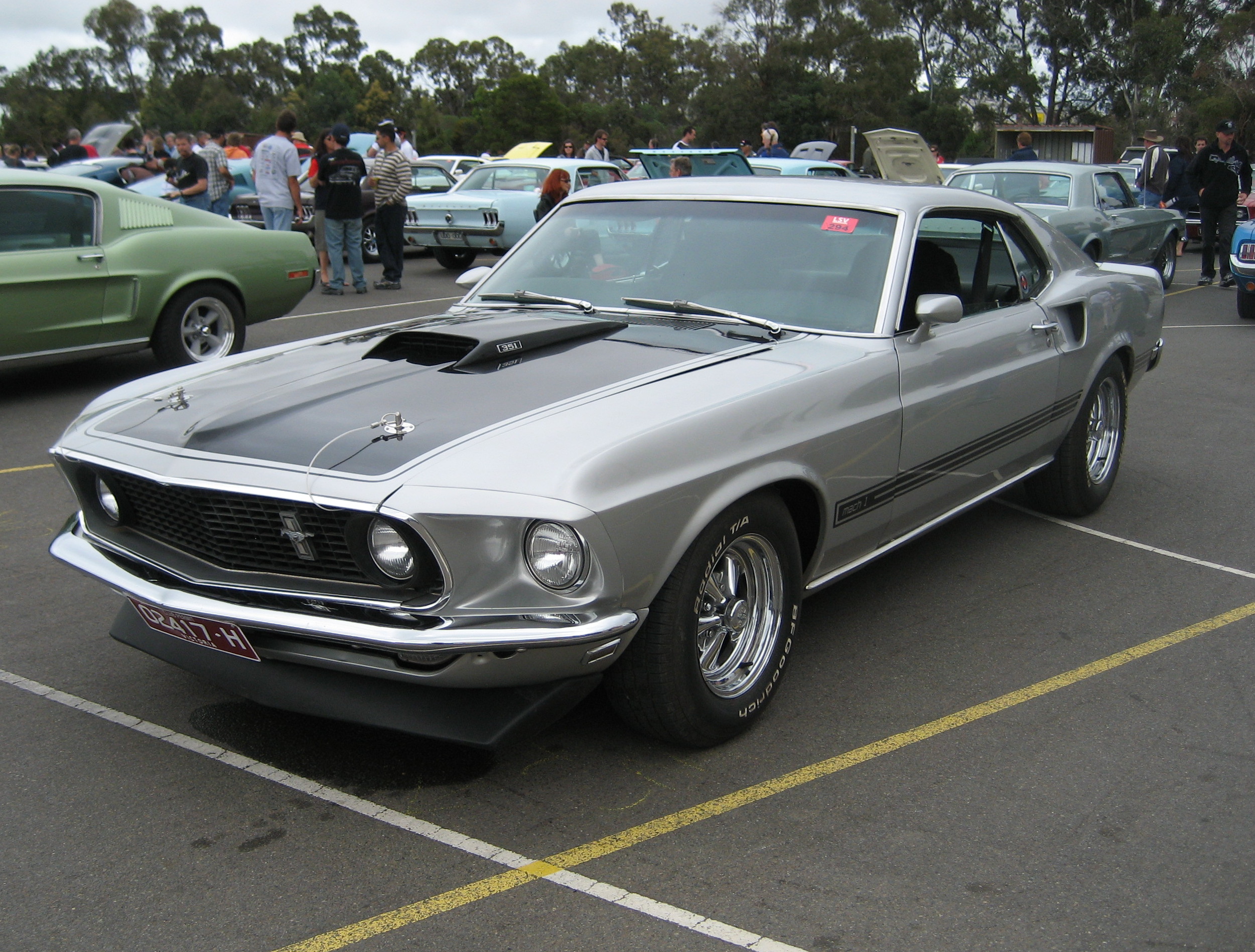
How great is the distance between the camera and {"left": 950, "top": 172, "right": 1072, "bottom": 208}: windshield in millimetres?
11922

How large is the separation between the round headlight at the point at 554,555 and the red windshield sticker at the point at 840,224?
1.97 m

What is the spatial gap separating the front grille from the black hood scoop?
855mm

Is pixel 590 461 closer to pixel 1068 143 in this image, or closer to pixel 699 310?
pixel 699 310

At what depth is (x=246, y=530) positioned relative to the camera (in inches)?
118

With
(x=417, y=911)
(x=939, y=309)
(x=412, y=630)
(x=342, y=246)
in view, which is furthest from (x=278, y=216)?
(x=417, y=911)

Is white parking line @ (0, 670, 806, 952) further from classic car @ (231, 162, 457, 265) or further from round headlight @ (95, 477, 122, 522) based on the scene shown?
classic car @ (231, 162, 457, 265)

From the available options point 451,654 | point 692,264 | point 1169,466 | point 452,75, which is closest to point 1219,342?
point 1169,466

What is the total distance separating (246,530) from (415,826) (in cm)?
88

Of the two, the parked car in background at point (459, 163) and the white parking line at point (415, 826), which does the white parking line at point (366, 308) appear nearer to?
the white parking line at point (415, 826)

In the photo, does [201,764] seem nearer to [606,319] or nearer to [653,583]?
[653,583]

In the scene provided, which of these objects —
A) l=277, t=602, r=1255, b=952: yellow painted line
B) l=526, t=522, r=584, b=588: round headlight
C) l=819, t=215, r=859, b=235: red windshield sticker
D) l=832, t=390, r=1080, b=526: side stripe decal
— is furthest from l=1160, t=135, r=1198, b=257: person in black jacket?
l=526, t=522, r=584, b=588: round headlight

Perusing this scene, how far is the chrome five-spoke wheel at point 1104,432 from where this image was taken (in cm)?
558

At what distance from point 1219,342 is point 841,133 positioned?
43.5 m

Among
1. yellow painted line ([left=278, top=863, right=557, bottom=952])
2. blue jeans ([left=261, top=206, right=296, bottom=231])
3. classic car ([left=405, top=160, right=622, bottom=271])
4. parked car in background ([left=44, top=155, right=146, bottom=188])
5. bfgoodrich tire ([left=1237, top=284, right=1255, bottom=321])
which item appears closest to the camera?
yellow painted line ([left=278, top=863, right=557, bottom=952])
